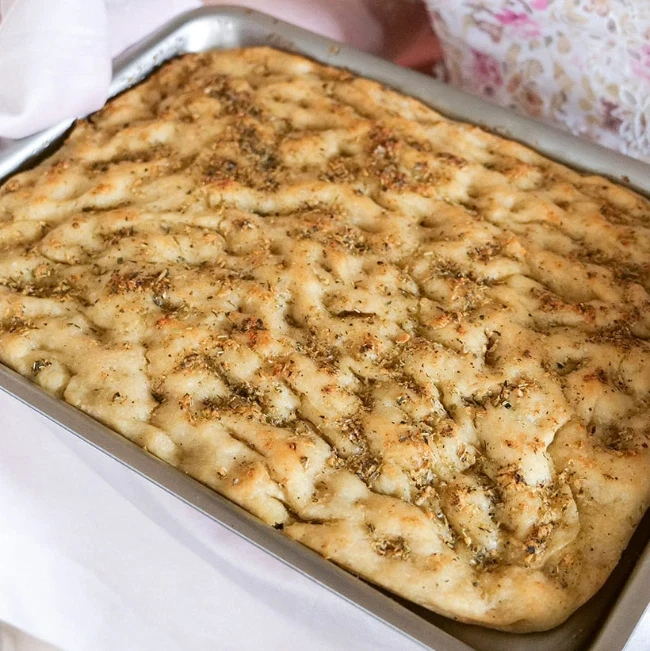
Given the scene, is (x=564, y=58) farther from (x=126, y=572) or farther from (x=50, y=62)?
(x=126, y=572)

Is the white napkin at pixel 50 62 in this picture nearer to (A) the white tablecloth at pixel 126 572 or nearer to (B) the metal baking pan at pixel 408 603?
(B) the metal baking pan at pixel 408 603

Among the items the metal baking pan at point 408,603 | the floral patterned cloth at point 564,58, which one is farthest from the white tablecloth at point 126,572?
the floral patterned cloth at point 564,58

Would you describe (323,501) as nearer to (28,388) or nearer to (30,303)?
(28,388)

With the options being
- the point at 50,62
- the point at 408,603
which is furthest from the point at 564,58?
the point at 408,603

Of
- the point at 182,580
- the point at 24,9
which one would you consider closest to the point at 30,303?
the point at 182,580

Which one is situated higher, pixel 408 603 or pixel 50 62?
pixel 50 62
